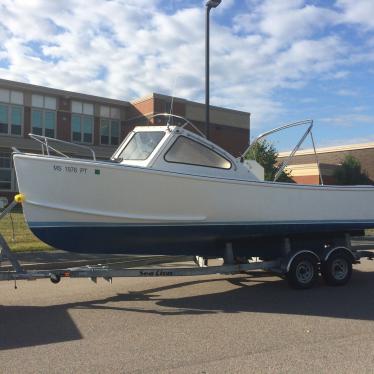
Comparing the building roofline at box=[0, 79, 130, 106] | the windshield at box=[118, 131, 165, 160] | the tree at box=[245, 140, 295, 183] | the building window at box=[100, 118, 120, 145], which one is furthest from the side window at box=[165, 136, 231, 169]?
the building window at box=[100, 118, 120, 145]

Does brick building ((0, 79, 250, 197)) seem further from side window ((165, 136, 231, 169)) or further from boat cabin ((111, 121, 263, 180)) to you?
side window ((165, 136, 231, 169))

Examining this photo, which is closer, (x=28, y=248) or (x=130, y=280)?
(x=130, y=280)

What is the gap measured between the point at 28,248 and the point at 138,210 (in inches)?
219

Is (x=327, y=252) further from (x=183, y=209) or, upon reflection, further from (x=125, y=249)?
(x=125, y=249)

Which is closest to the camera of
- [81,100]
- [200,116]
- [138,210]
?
[138,210]

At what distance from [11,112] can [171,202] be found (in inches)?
1272

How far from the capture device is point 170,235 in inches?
311

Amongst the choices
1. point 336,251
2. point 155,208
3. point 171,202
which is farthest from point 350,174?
point 155,208

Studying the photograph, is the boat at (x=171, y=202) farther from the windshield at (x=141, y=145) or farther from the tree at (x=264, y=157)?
the tree at (x=264, y=157)

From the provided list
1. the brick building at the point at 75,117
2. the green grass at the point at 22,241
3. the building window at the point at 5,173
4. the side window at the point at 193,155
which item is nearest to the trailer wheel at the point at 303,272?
the side window at the point at 193,155

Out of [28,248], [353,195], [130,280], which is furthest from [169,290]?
[28,248]

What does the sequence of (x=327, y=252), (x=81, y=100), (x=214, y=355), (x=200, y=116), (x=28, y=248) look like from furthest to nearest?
(x=200, y=116), (x=81, y=100), (x=28, y=248), (x=327, y=252), (x=214, y=355)

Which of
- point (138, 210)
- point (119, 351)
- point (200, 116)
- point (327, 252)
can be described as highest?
point (200, 116)

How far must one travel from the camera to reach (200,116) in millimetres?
43250
